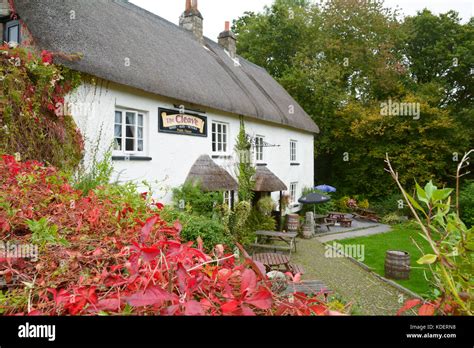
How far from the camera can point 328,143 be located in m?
21.1

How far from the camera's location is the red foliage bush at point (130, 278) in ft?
3.21

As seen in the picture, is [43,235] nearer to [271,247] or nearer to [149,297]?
[149,297]

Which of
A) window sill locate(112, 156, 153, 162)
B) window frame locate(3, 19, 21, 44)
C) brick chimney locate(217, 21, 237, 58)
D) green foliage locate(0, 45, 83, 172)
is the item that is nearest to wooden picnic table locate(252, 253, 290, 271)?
window sill locate(112, 156, 153, 162)

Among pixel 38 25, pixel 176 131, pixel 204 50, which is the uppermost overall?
pixel 204 50

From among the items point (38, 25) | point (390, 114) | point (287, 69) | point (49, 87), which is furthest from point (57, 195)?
point (287, 69)

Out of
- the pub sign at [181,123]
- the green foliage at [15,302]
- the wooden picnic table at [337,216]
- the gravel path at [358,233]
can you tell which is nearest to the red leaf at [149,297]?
the green foliage at [15,302]

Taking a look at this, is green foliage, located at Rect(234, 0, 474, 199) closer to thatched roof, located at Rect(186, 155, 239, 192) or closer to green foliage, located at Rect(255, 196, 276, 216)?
green foliage, located at Rect(255, 196, 276, 216)

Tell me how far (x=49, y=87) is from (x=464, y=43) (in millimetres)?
22298

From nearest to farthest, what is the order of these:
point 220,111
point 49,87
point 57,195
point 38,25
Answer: point 57,195 < point 49,87 < point 38,25 < point 220,111

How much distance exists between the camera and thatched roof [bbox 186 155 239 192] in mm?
8953

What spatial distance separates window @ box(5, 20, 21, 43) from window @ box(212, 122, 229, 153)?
5428 mm

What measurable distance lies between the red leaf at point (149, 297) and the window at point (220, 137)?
953 centimetres

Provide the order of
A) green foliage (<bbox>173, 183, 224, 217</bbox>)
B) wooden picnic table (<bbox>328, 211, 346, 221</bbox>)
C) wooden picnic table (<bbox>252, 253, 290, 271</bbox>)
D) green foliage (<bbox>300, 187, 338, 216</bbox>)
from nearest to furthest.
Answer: wooden picnic table (<bbox>252, 253, 290, 271</bbox>), green foliage (<bbox>173, 183, 224, 217</bbox>), wooden picnic table (<bbox>328, 211, 346, 221</bbox>), green foliage (<bbox>300, 187, 338, 216</bbox>)
